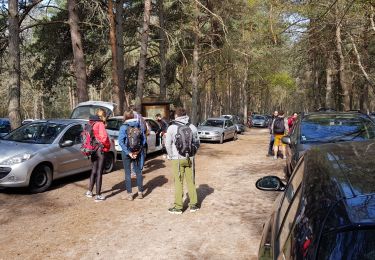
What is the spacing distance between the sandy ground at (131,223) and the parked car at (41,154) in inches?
13.9

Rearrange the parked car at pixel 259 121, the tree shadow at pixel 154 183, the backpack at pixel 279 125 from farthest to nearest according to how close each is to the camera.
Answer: the parked car at pixel 259 121 → the backpack at pixel 279 125 → the tree shadow at pixel 154 183

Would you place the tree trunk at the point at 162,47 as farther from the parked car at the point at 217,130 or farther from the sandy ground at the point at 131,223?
the sandy ground at the point at 131,223

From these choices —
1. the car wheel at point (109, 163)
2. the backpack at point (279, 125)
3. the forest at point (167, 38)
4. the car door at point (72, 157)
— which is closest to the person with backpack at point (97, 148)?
the car door at point (72, 157)

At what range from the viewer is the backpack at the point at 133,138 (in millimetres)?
8820

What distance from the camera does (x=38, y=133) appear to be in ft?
34.8

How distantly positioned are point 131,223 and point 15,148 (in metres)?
3.86

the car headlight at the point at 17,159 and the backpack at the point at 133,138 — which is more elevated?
the backpack at the point at 133,138

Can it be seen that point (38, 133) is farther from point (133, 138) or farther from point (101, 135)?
point (133, 138)

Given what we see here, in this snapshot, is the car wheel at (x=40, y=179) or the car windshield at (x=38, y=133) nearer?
the car wheel at (x=40, y=179)

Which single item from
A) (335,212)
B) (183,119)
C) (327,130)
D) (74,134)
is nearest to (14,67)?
(74,134)

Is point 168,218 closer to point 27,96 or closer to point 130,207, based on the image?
point 130,207

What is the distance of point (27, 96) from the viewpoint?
188ft

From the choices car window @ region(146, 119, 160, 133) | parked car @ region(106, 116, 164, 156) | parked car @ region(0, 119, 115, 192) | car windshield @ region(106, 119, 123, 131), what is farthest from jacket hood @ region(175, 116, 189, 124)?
car window @ region(146, 119, 160, 133)

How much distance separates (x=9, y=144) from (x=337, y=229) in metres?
9.45
